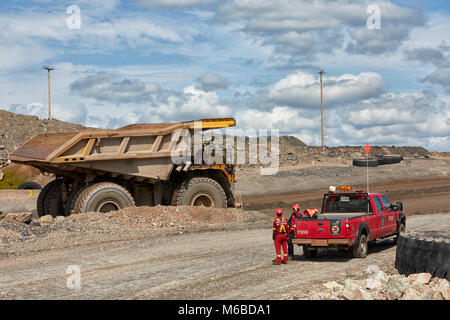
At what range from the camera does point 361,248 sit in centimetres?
1321

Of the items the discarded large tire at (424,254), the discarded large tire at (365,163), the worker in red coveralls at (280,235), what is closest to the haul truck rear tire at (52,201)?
the worker in red coveralls at (280,235)

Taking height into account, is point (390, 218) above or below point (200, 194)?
below

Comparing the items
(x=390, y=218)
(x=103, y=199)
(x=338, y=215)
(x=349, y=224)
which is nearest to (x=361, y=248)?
(x=349, y=224)

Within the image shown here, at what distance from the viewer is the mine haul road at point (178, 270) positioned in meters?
9.71

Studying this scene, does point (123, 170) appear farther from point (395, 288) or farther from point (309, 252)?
point (395, 288)

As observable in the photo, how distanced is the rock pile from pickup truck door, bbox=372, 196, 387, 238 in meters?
A: 5.45

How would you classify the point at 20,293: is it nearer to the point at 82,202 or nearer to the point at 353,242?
the point at 353,242

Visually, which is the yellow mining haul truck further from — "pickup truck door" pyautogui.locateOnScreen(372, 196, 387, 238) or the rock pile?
the rock pile

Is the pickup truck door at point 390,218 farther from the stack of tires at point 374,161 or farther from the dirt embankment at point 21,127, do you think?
the dirt embankment at point 21,127

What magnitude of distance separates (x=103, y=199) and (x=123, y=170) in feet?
3.86

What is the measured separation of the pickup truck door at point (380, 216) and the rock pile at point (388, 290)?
5.45 meters
